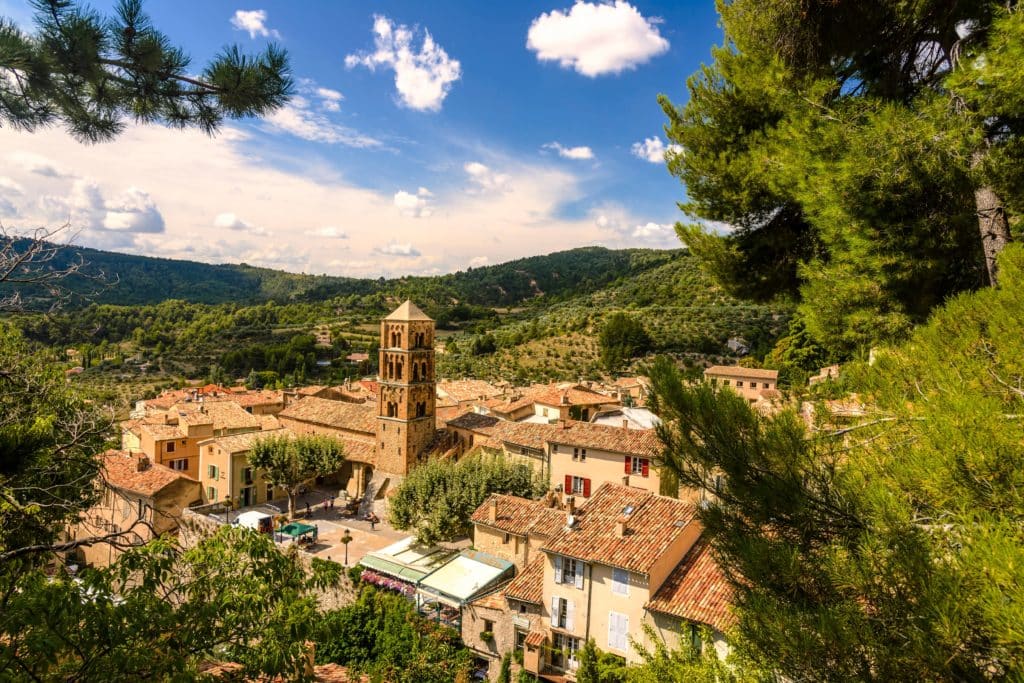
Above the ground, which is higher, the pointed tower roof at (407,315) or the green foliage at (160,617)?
the pointed tower roof at (407,315)

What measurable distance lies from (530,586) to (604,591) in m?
2.53

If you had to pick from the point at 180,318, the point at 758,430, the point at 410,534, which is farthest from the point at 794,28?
the point at 180,318

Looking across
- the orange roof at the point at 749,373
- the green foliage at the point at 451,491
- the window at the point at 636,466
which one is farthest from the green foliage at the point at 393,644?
the orange roof at the point at 749,373

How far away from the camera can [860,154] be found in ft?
17.8

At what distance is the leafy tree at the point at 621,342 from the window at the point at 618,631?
5144 centimetres

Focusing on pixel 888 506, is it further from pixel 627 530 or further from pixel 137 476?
pixel 137 476

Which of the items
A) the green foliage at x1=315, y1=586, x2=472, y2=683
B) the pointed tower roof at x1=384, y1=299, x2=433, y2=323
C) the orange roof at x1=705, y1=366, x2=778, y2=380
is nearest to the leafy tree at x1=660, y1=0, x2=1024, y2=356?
the green foliage at x1=315, y1=586, x2=472, y2=683

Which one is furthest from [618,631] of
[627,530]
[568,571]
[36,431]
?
[36,431]

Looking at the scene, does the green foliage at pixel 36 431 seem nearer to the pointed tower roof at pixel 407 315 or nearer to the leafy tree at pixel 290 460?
the leafy tree at pixel 290 460

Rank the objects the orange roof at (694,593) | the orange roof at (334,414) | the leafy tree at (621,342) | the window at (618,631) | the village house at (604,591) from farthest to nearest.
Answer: the leafy tree at (621,342), the orange roof at (334,414), the window at (618,631), the village house at (604,591), the orange roof at (694,593)

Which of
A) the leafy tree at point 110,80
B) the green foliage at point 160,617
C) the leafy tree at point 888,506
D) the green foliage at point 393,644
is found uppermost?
the leafy tree at point 110,80

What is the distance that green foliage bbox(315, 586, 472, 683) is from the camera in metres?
15.6

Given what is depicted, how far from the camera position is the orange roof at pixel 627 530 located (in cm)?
1484

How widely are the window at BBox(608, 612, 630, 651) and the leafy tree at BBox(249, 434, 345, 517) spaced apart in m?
18.6
